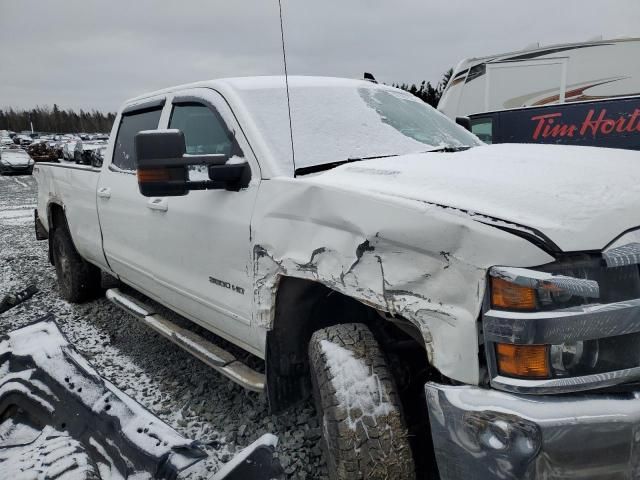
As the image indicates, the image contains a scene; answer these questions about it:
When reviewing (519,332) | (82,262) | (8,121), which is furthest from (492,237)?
(8,121)

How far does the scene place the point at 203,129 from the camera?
2.84 m

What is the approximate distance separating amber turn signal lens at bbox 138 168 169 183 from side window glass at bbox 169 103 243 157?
459 mm

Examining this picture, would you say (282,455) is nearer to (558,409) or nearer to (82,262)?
(558,409)

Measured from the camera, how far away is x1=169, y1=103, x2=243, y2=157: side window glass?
259 cm

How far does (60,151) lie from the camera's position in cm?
2684

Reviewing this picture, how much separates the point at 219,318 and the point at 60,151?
91.7 ft

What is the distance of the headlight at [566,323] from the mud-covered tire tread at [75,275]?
13.9 feet

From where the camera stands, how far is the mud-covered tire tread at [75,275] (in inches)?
185

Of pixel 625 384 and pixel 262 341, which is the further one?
pixel 262 341

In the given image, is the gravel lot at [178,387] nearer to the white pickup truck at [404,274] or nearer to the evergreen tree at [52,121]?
the white pickup truck at [404,274]

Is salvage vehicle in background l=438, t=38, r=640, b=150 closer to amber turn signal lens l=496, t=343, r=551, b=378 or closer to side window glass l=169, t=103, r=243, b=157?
side window glass l=169, t=103, r=243, b=157

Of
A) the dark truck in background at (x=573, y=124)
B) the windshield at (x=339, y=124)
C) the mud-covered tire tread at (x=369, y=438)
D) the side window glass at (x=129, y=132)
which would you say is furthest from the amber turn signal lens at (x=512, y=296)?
the dark truck in background at (x=573, y=124)

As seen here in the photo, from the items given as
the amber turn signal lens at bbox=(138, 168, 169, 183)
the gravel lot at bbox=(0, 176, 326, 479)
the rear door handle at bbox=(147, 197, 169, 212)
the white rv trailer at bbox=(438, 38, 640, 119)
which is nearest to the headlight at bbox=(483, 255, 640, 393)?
the gravel lot at bbox=(0, 176, 326, 479)

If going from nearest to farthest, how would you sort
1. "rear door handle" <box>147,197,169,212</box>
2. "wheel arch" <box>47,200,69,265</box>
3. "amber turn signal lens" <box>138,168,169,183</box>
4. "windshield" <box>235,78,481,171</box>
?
1. "amber turn signal lens" <box>138,168,169,183</box>
2. "windshield" <box>235,78,481,171</box>
3. "rear door handle" <box>147,197,169,212</box>
4. "wheel arch" <box>47,200,69,265</box>
